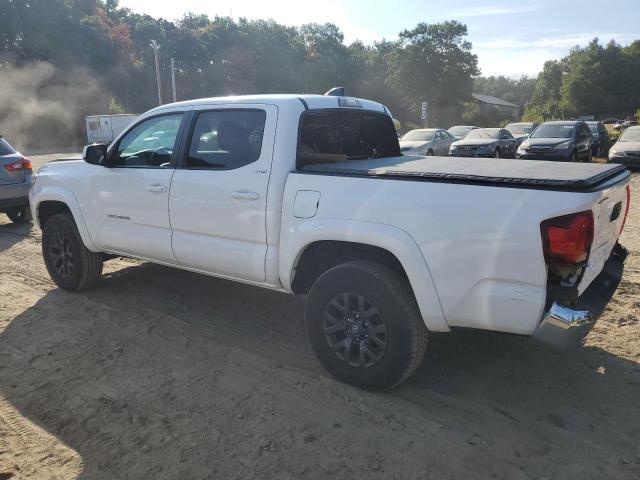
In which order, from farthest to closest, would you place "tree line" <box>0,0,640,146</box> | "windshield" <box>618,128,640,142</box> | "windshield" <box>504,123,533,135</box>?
1. "tree line" <box>0,0,640,146</box>
2. "windshield" <box>504,123,533,135</box>
3. "windshield" <box>618,128,640,142</box>

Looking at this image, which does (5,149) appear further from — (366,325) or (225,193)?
(366,325)

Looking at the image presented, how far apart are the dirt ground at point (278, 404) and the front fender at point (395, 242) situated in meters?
0.66

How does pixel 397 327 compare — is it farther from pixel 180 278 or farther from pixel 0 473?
pixel 180 278

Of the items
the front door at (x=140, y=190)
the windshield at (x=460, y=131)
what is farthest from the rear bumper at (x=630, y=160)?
the front door at (x=140, y=190)

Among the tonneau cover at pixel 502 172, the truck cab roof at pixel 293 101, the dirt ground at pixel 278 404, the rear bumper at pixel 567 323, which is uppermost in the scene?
the truck cab roof at pixel 293 101

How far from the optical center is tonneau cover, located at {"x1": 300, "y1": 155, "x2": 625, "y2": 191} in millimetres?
2697

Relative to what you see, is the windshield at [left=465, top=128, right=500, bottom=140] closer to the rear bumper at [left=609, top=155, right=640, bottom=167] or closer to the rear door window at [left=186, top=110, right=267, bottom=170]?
the rear bumper at [left=609, top=155, right=640, bottom=167]

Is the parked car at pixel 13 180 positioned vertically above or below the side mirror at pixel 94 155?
below

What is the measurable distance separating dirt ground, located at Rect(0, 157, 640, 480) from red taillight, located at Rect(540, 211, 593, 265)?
1.04m

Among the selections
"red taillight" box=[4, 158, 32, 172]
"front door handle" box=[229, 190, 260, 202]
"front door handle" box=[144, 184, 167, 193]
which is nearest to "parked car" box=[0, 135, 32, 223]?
"red taillight" box=[4, 158, 32, 172]

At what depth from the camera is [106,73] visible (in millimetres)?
46719

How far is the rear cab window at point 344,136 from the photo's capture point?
155 inches

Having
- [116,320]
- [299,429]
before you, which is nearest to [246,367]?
[299,429]

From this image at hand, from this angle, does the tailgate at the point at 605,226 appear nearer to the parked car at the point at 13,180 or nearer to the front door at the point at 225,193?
the front door at the point at 225,193
